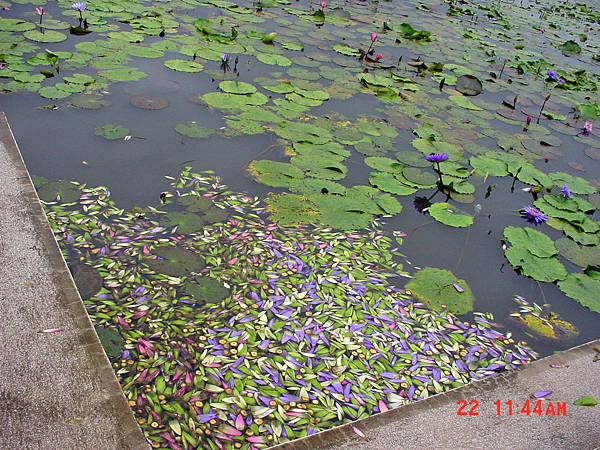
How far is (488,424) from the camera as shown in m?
2.30

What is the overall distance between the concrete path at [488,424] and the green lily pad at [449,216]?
4.31 feet

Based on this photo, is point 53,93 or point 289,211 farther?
point 53,93

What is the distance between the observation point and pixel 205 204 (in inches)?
140

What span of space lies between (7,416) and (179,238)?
58.2 inches

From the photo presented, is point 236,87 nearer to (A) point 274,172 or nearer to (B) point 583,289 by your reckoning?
(A) point 274,172

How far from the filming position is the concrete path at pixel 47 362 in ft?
Answer: 6.31

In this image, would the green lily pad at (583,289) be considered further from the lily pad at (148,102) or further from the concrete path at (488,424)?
the lily pad at (148,102)

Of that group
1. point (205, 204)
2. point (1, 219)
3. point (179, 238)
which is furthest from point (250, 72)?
point (1, 219)

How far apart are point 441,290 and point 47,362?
218cm

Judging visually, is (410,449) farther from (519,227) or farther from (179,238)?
(519,227)

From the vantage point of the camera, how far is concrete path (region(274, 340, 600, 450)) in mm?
2141

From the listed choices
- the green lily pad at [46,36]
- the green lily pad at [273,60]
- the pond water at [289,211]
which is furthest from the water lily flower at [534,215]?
the green lily pad at [46,36]

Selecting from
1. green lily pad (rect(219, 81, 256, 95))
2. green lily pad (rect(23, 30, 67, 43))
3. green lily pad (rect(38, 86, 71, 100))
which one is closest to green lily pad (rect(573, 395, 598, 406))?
green lily pad (rect(219, 81, 256, 95))

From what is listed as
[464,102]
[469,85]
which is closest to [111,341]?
[464,102]
